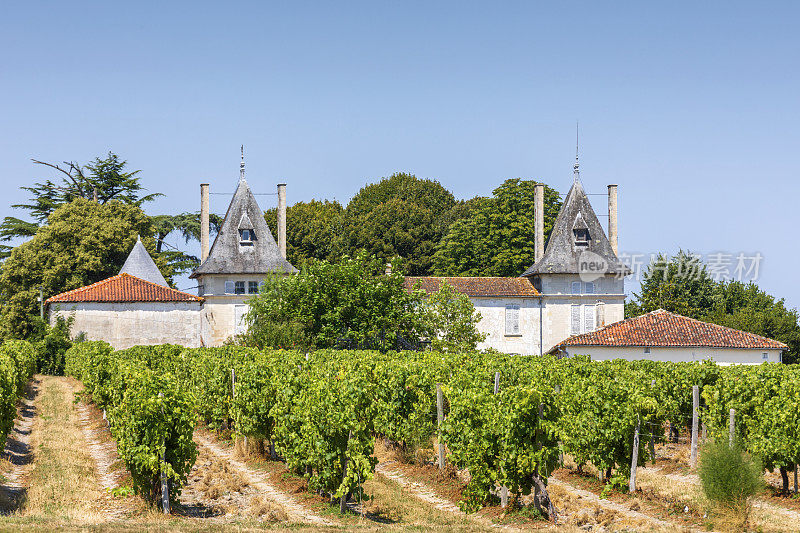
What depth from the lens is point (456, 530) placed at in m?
12.5

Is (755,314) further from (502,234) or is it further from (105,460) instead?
(105,460)

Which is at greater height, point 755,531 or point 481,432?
point 481,432

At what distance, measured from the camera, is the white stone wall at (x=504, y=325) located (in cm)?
4897

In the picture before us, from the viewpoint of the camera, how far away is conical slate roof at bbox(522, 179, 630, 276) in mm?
50250

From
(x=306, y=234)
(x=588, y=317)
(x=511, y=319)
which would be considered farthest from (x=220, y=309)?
(x=588, y=317)

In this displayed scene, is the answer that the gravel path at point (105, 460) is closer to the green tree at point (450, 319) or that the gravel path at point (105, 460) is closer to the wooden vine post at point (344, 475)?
the wooden vine post at point (344, 475)

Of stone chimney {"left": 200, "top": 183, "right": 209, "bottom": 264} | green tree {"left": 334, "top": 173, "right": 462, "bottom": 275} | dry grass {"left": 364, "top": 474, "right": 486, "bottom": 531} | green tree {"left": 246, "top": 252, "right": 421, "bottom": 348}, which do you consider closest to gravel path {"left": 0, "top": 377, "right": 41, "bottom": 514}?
dry grass {"left": 364, "top": 474, "right": 486, "bottom": 531}

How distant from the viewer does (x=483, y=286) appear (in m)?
49.5

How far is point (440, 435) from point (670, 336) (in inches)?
1051

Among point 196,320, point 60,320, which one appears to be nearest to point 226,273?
point 196,320

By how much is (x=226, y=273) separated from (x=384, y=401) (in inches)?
1194

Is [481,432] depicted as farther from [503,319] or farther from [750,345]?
[503,319]

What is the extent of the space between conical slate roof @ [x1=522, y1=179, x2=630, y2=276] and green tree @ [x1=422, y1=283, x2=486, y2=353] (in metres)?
11.4

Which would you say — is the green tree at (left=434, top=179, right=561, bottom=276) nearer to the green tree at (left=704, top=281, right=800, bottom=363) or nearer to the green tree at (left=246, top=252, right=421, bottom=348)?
the green tree at (left=704, top=281, right=800, bottom=363)
